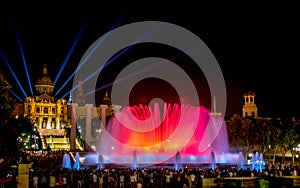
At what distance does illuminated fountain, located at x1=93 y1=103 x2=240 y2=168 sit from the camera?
127 feet

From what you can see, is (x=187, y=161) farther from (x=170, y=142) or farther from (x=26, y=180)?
(x=26, y=180)

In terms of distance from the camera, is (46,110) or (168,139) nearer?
(168,139)

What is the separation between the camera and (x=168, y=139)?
4338 cm

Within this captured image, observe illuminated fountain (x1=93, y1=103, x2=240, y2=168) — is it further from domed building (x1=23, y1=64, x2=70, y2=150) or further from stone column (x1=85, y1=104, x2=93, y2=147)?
domed building (x1=23, y1=64, x2=70, y2=150)

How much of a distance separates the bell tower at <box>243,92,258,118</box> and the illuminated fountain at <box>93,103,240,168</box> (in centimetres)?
5892

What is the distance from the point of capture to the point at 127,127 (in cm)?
4894

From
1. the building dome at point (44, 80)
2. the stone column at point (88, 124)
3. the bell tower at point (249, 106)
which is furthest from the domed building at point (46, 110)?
the bell tower at point (249, 106)

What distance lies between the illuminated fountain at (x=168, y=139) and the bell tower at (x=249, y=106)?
58921 millimetres

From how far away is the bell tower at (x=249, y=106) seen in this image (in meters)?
107

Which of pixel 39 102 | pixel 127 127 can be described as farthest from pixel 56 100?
pixel 127 127

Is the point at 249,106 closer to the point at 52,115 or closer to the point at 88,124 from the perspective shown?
the point at 88,124

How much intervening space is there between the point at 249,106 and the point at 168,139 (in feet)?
227

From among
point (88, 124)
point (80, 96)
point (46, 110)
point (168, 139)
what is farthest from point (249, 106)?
point (168, 139)

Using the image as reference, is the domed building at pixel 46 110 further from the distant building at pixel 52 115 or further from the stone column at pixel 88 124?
the stone column at pixel 88 124
